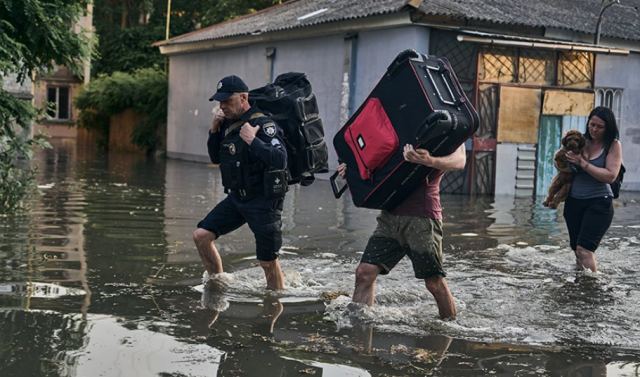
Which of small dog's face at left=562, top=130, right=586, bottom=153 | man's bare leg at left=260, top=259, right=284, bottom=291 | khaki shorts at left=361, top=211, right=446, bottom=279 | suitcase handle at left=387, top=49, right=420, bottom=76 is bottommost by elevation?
man's bare leg at left=260, top=259, right=284, bottom=291

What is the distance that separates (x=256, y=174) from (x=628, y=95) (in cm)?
1723

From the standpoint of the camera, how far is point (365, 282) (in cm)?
639

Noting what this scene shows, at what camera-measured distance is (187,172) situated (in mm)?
23812

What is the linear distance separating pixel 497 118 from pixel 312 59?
5.55 meters

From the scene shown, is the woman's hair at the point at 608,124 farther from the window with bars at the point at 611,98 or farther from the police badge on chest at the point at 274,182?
the window with bars at the point at 611,98

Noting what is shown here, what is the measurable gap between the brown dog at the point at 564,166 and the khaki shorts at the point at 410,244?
2738 mm

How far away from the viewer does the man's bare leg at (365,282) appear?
6.33 m

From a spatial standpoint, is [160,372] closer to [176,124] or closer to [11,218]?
[11,218]

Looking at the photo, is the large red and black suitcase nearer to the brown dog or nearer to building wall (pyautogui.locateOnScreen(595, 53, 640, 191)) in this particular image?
the brown dog

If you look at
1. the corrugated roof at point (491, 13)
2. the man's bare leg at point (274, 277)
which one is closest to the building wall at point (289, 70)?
the corrugated roof at point (491, 13)

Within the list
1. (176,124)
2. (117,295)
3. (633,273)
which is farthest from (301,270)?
(176,124)

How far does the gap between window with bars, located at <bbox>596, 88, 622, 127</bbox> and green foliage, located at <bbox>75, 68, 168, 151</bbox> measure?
1773cm

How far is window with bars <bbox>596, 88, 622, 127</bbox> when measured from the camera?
21.4 m

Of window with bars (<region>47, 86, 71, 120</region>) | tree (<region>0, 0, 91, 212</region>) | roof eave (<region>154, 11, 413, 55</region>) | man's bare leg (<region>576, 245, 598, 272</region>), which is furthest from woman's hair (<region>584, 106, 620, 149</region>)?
window with bars (<region>47, 86, 71, 120</region>)
